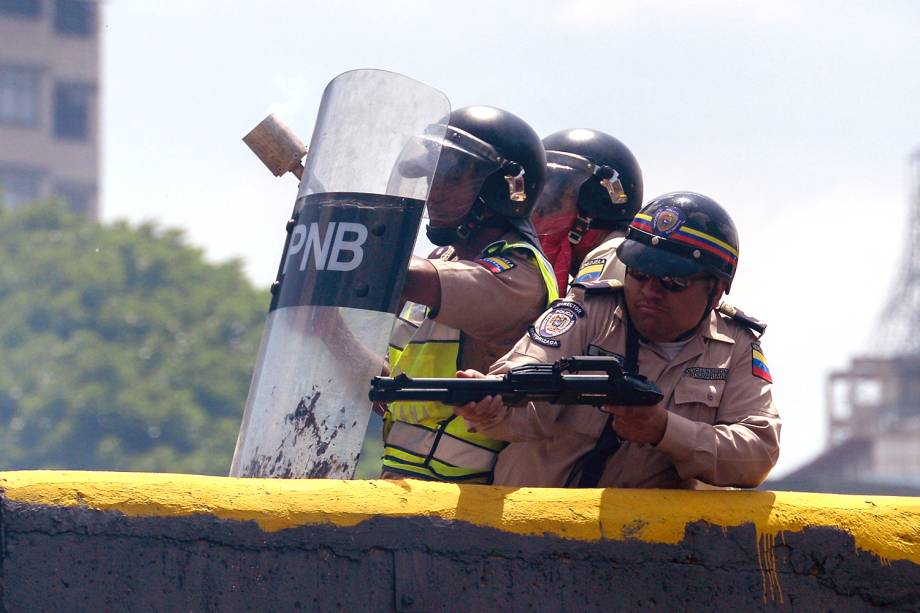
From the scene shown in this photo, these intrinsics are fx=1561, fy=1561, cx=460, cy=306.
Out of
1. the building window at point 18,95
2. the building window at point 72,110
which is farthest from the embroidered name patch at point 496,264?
the building window at point 72,110

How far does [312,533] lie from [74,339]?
36.7 m

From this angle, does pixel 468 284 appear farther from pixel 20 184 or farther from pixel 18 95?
pixel 20 184

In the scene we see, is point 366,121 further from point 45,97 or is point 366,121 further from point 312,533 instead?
point 45,97

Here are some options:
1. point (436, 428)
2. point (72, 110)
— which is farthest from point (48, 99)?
point (436, 428)

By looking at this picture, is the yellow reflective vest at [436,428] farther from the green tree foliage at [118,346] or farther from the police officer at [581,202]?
the green tree foliage at [118,346]

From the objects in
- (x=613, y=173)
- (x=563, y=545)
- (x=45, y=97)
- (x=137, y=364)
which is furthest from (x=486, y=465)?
(x=45, y=97)

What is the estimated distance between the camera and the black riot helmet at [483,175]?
14.4 ft

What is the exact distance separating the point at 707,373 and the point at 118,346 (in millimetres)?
36145

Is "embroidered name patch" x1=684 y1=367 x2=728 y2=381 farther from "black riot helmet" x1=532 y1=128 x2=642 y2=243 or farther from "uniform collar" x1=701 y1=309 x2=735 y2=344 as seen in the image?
"black riot helmet" x1=532 y1=128 x2=642 y2=243

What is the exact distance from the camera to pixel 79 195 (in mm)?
72438

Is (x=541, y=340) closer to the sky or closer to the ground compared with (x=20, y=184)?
closer to the sky

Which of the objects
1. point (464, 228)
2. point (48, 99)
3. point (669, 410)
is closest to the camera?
point (669, 410)

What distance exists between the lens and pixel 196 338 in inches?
1560

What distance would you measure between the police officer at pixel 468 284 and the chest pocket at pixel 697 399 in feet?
1.70
